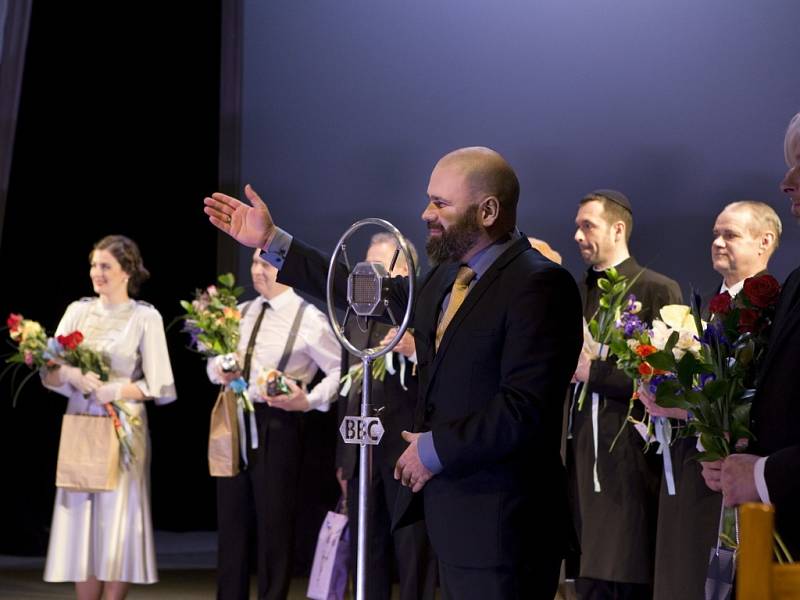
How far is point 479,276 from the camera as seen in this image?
9.43 ft

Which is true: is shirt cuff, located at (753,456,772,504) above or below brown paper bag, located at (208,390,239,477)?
below

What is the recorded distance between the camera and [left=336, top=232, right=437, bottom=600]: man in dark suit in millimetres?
4785

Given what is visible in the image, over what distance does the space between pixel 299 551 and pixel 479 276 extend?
12.9 feet

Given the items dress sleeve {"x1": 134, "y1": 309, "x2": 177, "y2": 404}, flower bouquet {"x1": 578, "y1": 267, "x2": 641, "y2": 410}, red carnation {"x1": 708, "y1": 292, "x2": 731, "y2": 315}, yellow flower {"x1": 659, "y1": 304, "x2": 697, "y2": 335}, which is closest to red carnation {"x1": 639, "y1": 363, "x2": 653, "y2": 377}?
yellow flower {"x1": 659, "y1": 304, "x2": 697, "y2": 335}

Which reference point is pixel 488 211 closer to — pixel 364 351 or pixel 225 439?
pixel 364 351

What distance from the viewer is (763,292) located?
8.90 feet

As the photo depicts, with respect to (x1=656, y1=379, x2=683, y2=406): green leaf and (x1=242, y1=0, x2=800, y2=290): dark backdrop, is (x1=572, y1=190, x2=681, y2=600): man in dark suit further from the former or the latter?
(x1=656, y1=379, x2=683, y2=406): green leaf

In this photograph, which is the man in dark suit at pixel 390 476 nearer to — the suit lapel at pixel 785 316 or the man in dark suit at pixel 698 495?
the man in dark suit at pixel 698 495

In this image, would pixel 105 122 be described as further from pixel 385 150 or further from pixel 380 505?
pixel 380 505

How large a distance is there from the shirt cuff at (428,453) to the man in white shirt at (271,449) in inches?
101

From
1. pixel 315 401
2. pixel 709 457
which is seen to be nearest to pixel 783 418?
pixel 709 457

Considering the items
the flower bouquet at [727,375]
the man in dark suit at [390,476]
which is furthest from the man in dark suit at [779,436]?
the man in dark suit at [390,476]

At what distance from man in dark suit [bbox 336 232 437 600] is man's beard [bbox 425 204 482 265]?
1.81m

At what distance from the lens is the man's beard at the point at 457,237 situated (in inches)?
112
